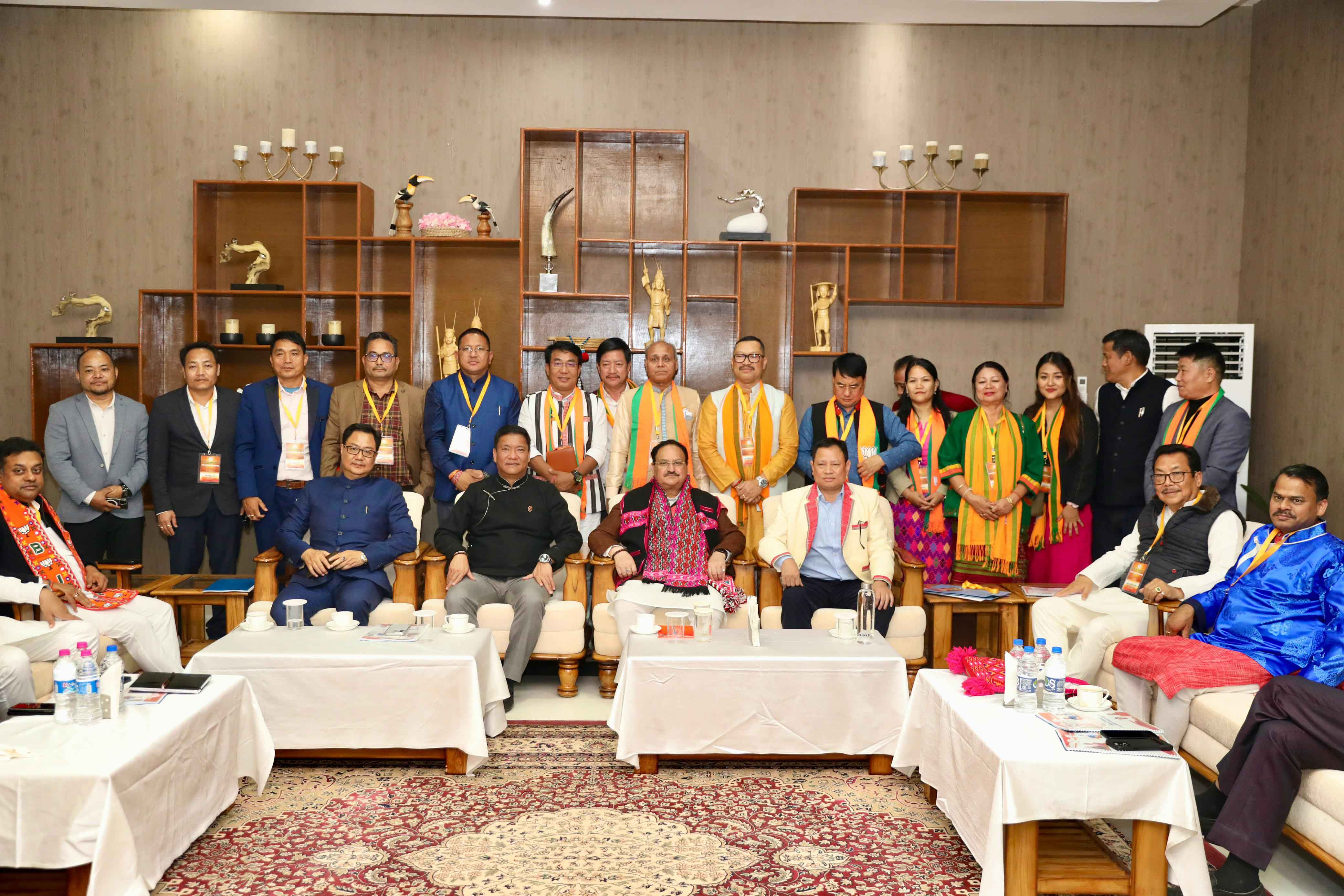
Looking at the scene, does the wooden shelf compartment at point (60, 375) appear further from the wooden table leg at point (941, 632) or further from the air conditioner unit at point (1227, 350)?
the air conditioner unit at point (1227, 350)

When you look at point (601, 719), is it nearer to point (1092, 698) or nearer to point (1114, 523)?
point (1092, 698)

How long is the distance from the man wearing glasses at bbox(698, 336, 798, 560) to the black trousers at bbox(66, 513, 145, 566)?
9.48ft

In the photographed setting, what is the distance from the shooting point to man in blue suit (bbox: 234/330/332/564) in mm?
5035

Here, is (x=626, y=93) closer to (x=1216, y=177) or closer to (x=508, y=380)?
(x=508, y=380)

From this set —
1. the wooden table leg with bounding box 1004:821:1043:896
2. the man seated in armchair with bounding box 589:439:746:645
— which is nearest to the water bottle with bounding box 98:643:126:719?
the man seated in armchair with bounding box 589:439:746:645

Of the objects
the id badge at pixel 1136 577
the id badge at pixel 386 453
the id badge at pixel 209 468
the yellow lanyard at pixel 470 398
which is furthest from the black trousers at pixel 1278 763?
the id badge at pixel 209 468

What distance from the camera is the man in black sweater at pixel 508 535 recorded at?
4.37 metres

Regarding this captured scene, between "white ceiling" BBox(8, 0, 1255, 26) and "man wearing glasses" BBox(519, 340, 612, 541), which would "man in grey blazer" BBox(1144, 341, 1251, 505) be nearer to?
"white ceiling" BBox(8, 0, 1255, 26)

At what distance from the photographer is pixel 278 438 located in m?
5.07

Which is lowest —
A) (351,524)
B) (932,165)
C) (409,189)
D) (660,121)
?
(351,524)

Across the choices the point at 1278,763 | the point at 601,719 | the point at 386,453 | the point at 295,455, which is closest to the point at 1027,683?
the point at 1278,763

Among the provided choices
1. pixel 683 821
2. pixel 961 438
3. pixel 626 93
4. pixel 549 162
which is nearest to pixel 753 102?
pixel 626 93

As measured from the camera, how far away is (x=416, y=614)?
12.3ft

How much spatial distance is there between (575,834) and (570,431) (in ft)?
8.32
